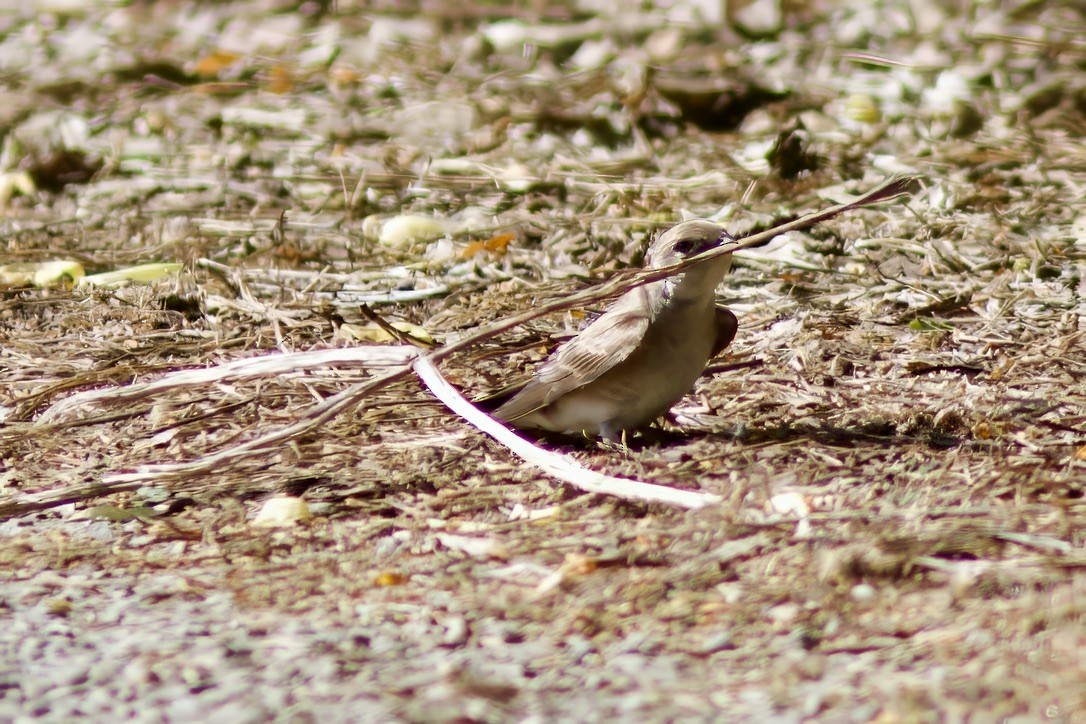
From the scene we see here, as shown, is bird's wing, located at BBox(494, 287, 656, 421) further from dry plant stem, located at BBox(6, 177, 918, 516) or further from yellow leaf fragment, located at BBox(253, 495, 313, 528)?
yellow leaf fragment, located at BBox(253, 495, 313, 528)

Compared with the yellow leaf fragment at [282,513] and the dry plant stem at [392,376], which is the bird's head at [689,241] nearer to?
the dry plant stem at [392,376]

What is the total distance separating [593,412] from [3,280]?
11.3 feet

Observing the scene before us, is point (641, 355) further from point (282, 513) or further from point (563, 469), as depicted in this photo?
point (282, 513)

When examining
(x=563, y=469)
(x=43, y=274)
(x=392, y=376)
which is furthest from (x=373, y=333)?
(x=43, y=274)

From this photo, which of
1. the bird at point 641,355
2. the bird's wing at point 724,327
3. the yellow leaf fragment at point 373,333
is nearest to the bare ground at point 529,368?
the yellow leaf fragment at point 373,333

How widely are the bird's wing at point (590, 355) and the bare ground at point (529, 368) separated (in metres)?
0.19

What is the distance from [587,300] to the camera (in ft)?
12.7

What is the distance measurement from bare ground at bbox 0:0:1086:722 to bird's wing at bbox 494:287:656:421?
0.64 feet

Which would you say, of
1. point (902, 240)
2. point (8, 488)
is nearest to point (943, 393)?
point (902, 240)

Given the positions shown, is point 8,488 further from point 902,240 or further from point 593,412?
point 902,240

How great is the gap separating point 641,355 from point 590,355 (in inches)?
7.7

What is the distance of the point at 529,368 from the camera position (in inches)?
199

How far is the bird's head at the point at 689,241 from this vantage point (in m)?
4.20

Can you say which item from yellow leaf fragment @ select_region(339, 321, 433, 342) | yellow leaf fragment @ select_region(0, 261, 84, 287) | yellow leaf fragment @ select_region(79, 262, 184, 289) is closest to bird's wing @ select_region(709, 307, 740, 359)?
yellow leaf fragment @ select_region(339, 321, 433, 342)
